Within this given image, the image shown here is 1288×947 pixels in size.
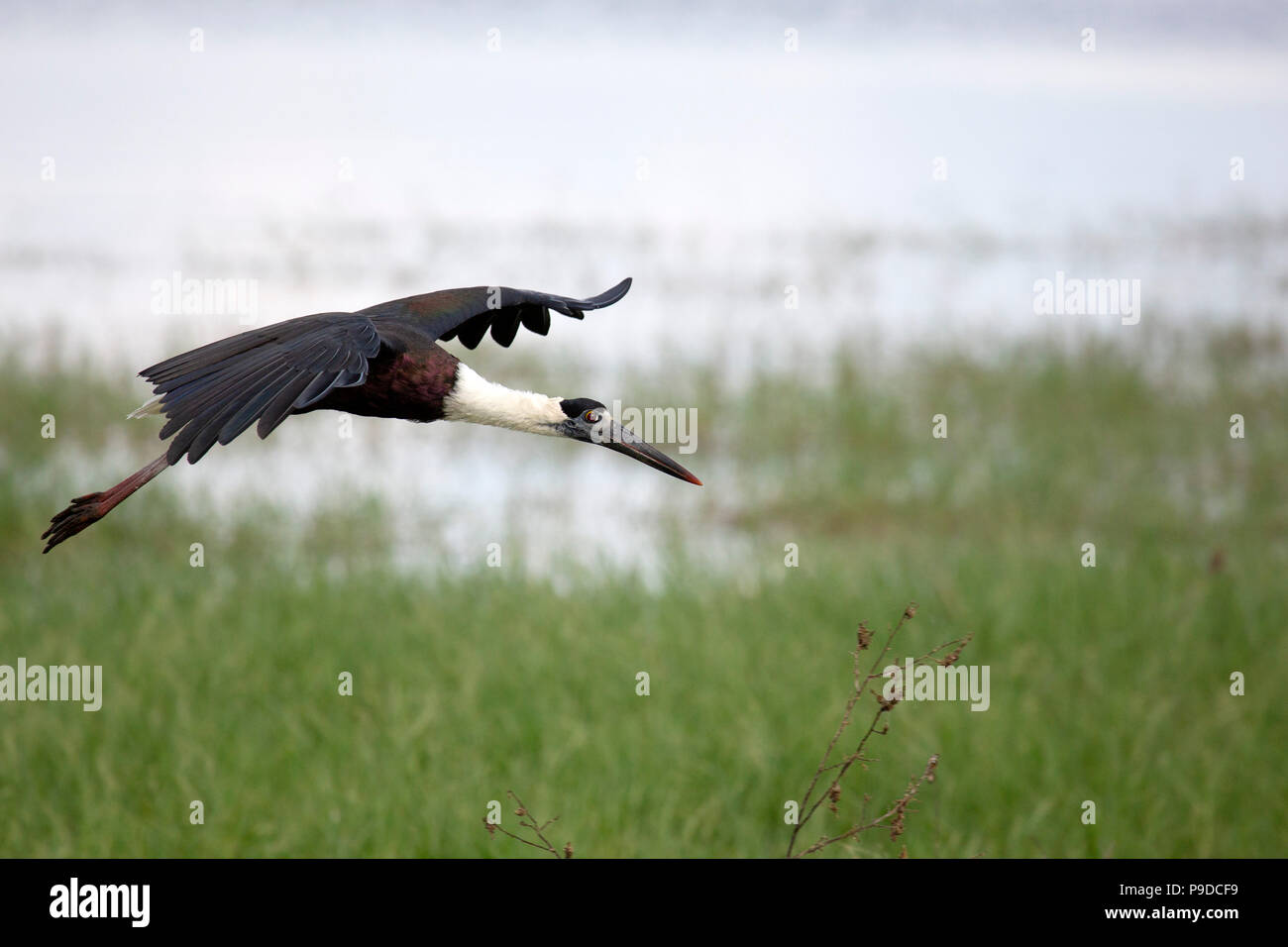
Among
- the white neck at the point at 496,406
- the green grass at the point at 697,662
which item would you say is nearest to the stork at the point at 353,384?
the white neck at the point at 496,406

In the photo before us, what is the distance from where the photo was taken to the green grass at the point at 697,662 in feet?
18.2

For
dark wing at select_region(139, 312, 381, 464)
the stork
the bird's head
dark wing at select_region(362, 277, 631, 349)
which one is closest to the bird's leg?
the stork

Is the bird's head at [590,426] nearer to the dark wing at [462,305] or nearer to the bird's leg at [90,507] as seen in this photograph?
the dark wing at [462,305]

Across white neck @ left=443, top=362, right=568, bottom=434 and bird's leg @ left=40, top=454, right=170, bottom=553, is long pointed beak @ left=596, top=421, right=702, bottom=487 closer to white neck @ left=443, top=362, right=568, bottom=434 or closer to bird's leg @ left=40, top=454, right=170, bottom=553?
white neck @ left=443, top=362, right=568, bottom=434

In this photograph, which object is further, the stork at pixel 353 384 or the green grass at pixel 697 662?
the green grass at pixel 697 662

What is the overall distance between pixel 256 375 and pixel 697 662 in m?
4.24

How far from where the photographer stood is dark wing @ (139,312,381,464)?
2.67 metres

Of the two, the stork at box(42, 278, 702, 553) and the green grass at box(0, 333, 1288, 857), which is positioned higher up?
the stork at box(42, 278, 702, 553)

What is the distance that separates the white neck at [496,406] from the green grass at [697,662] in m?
2.52
